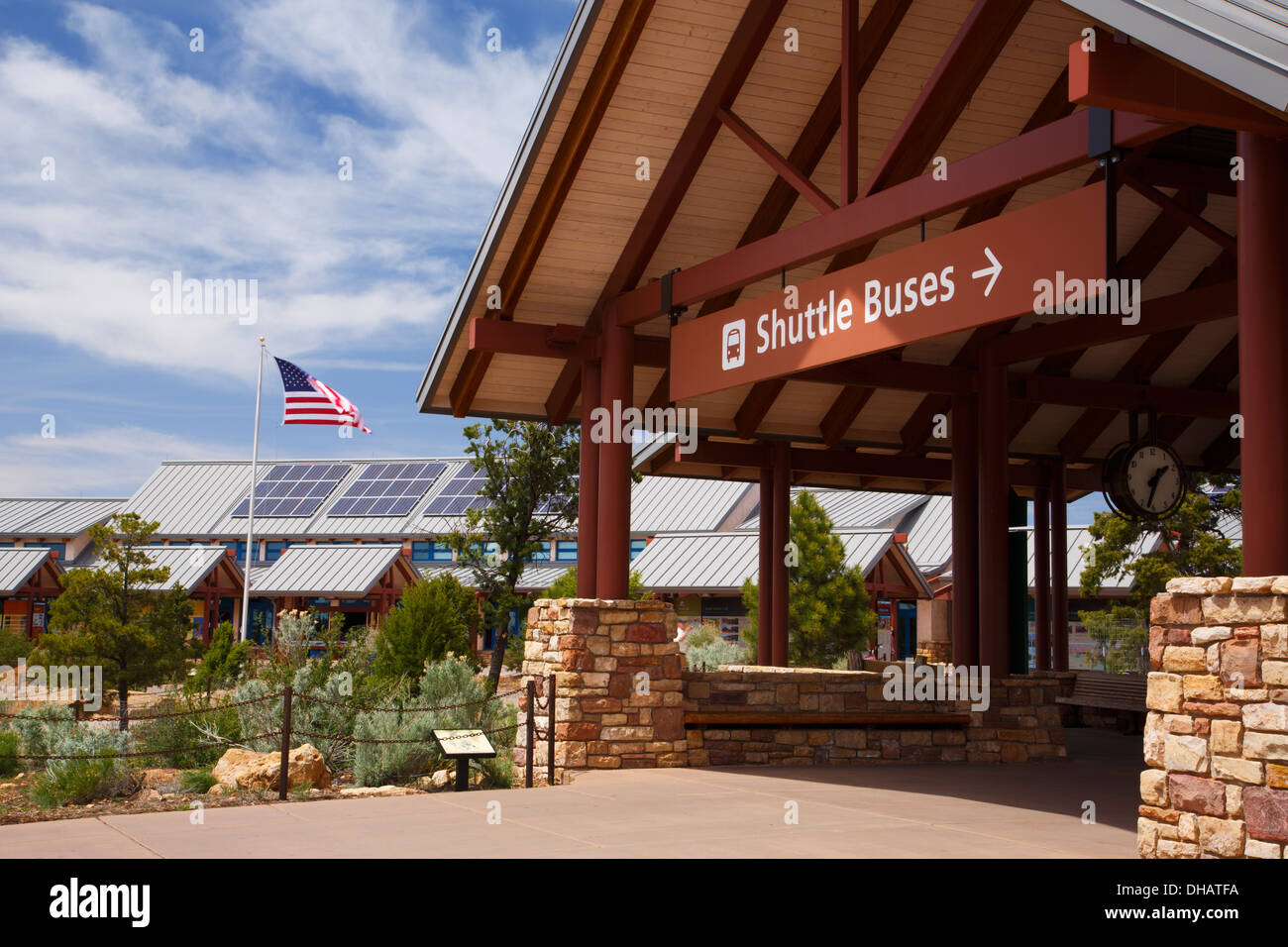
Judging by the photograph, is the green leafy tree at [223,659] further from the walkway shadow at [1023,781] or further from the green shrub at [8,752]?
the walkway shadow at [1023,781]

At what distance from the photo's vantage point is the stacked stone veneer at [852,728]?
1309 cm

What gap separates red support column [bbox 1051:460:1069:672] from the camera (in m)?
19.7

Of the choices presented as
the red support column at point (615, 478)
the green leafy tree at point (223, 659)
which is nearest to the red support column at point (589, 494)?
the red support column at point (615, 478)

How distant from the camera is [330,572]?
4219 centimetres

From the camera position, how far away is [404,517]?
165 ft

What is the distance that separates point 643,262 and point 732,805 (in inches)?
232

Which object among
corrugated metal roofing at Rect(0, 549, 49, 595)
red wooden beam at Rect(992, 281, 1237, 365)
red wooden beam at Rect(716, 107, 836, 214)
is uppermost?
red wooden beam at Rect(716, 107, 836, 214)

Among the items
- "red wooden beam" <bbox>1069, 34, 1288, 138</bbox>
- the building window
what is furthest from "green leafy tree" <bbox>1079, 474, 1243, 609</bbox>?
the building window

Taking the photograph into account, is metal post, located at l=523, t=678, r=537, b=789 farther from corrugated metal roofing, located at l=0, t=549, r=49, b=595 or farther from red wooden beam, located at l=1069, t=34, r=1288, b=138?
corrugated metal roofing, located at l=0, t=549, r=49, b=595

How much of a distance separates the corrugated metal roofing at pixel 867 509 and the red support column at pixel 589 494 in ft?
91.4

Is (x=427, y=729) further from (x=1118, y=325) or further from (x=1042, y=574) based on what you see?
(x=1042, y=574)

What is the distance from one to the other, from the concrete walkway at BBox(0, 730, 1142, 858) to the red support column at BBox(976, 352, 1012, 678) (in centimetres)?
234

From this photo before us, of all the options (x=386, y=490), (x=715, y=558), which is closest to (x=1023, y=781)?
(x=715, y=558)

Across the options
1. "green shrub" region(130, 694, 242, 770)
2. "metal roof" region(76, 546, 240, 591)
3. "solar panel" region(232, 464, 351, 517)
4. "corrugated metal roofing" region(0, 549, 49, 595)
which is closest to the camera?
"green shrub" region(130, 694, 242, 770)
